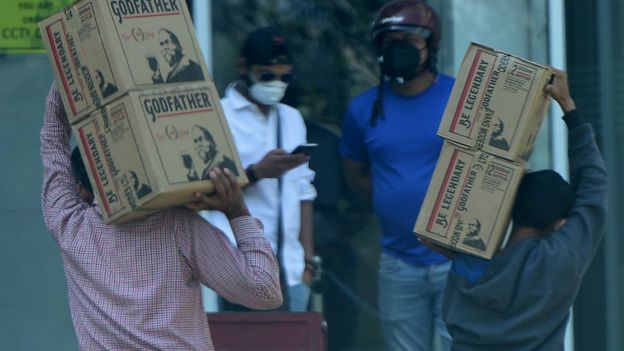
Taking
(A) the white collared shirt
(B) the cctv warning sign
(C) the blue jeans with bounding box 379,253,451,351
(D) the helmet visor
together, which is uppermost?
(B) the cctv warning sign

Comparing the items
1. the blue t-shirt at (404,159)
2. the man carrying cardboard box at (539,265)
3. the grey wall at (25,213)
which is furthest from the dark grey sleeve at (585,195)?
the grey wall at (25,213)

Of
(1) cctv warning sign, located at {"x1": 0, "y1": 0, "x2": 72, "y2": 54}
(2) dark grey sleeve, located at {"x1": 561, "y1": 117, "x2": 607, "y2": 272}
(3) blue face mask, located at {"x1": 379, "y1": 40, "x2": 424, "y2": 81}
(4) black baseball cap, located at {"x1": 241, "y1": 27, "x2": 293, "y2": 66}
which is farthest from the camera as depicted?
(1) cctv warning sign, located at {"x1": 0, "y1": 0, "x2": 72, "y2": 54}

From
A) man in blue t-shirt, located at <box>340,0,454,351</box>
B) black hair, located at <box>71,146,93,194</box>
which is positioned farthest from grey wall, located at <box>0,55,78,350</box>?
black hair, located at <box>71,146,93,194</box>

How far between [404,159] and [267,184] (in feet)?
1.76

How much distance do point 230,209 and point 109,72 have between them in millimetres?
493

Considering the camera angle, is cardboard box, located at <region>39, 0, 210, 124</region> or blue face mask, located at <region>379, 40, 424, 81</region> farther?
blue face mask, located at <region>379, 40, 424, 81</region>

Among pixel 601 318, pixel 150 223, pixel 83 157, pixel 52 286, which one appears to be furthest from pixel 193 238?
pixel 601 318

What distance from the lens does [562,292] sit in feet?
11.9

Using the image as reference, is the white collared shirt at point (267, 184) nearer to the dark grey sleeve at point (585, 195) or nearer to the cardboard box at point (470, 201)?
the cardboard box at point (470, 201)

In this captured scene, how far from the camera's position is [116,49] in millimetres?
3307

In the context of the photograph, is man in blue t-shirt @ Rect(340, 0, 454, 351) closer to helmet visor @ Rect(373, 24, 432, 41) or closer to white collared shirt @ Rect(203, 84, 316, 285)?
helmet visor @ Rect(373, 24, 432, 41)

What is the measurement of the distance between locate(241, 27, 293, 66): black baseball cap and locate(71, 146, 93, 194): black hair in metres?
1.09

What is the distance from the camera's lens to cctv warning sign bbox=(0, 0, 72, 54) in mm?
Answer: 5238

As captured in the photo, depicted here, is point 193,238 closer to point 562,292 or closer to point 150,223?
point 150,223
